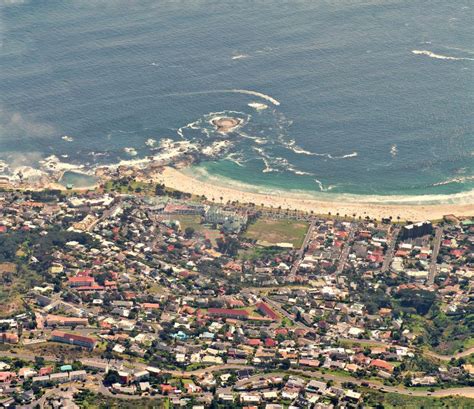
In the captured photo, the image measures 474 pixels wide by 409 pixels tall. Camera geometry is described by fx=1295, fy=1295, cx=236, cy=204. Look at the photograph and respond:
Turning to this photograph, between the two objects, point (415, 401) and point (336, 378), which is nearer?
point (415, 401)

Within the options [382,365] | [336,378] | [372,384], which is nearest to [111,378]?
[336,378]

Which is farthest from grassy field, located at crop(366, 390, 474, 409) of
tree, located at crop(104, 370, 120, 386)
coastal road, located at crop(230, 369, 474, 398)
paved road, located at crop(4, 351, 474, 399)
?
tree, located at crop(104, 370, 120, 386)

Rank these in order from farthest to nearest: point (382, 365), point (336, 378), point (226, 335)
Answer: point (226, 335)
point (382, 365)
point (336, 378)

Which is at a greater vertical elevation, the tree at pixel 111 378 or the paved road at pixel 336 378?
the tree at pixel 111 378

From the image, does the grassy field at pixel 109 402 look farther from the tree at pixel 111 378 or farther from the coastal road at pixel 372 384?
the coastal road at pixel 372 384

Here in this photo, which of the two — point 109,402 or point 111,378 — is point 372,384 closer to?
point 111,378

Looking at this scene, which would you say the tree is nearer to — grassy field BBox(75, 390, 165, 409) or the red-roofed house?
grassy field BBox(75, 390, 165, 409)

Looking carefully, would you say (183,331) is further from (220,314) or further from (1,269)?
(1,269)

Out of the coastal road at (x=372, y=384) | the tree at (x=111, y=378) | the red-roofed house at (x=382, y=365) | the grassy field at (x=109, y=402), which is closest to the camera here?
the grassy field at (x=109, y=402)

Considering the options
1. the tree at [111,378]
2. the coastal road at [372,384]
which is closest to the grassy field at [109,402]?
the tree at [111,378]

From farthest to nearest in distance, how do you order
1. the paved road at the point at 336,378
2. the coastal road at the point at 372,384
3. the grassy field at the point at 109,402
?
the paved road at the point at 336,378
the coastal road at the point at 372,384
the grassy field at the point at 109,402

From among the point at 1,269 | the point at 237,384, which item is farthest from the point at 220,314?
the point at 1,269

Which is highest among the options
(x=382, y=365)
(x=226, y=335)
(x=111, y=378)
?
(x=111, y=378)
